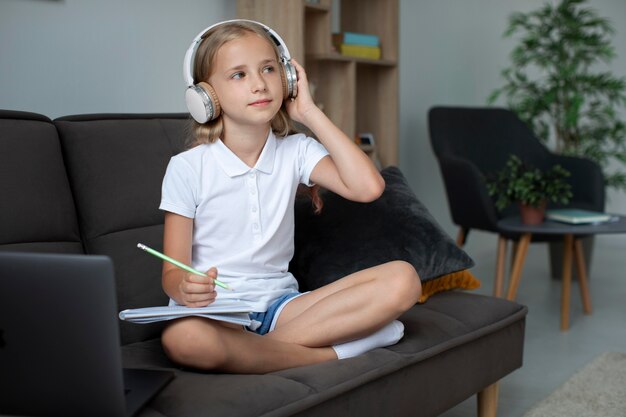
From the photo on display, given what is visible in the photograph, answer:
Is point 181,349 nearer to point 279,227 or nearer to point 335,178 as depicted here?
point 279,227

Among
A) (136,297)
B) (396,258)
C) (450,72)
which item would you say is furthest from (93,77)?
(450,72)

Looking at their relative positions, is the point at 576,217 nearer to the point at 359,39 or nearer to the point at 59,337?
the point at 359,39

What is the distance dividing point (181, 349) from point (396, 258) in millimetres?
718

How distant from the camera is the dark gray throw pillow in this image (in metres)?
2.06

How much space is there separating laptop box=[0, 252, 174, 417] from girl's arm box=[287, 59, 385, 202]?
32.5 inches

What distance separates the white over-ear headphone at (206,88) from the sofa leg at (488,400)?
94 cm

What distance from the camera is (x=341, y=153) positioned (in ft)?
6.05

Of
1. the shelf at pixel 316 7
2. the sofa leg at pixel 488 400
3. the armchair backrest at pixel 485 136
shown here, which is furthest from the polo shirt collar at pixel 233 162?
→ the armchair backrest at pixel 485 136

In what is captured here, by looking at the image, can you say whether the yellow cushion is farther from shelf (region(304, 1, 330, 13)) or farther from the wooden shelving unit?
shelf (region(304, 1, 330, 13))

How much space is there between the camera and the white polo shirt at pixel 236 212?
5.86 feet

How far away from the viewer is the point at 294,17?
312 cm

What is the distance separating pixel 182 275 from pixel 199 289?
7.5 inches

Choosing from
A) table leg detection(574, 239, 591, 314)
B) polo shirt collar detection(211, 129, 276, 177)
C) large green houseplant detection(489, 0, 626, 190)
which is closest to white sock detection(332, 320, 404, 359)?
polo shirt collar detection(211, 129, 276, 177)

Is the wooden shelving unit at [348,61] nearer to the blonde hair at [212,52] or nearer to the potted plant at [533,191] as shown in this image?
the potted plant at [533,191]
